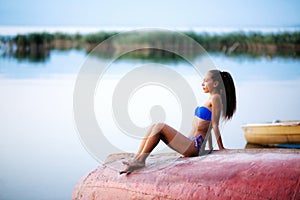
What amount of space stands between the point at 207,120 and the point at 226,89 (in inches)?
8.2

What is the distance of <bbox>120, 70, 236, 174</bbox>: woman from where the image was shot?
136 inches

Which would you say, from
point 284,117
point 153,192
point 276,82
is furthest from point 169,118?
point 276,82

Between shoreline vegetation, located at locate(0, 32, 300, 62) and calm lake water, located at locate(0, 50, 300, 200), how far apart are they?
9.09 feet

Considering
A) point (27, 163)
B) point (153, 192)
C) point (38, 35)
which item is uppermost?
point (38, 35)

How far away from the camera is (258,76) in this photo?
14.4m

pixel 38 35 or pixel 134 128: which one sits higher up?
pixel 38 35

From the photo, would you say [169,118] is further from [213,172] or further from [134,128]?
[213,172]

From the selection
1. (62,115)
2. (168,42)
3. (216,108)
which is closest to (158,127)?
(216,108)

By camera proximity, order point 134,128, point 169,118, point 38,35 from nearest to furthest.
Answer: point 134,128, point 169,118, point 38,35

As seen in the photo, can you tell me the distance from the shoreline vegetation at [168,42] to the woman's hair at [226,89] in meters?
13.5

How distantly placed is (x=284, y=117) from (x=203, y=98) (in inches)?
52.3

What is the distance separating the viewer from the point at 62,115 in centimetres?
917

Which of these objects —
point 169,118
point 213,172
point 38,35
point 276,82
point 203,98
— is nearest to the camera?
point 213,172

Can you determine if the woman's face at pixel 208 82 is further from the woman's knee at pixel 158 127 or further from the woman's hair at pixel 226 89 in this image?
the woman's knee at pixel 158 127
